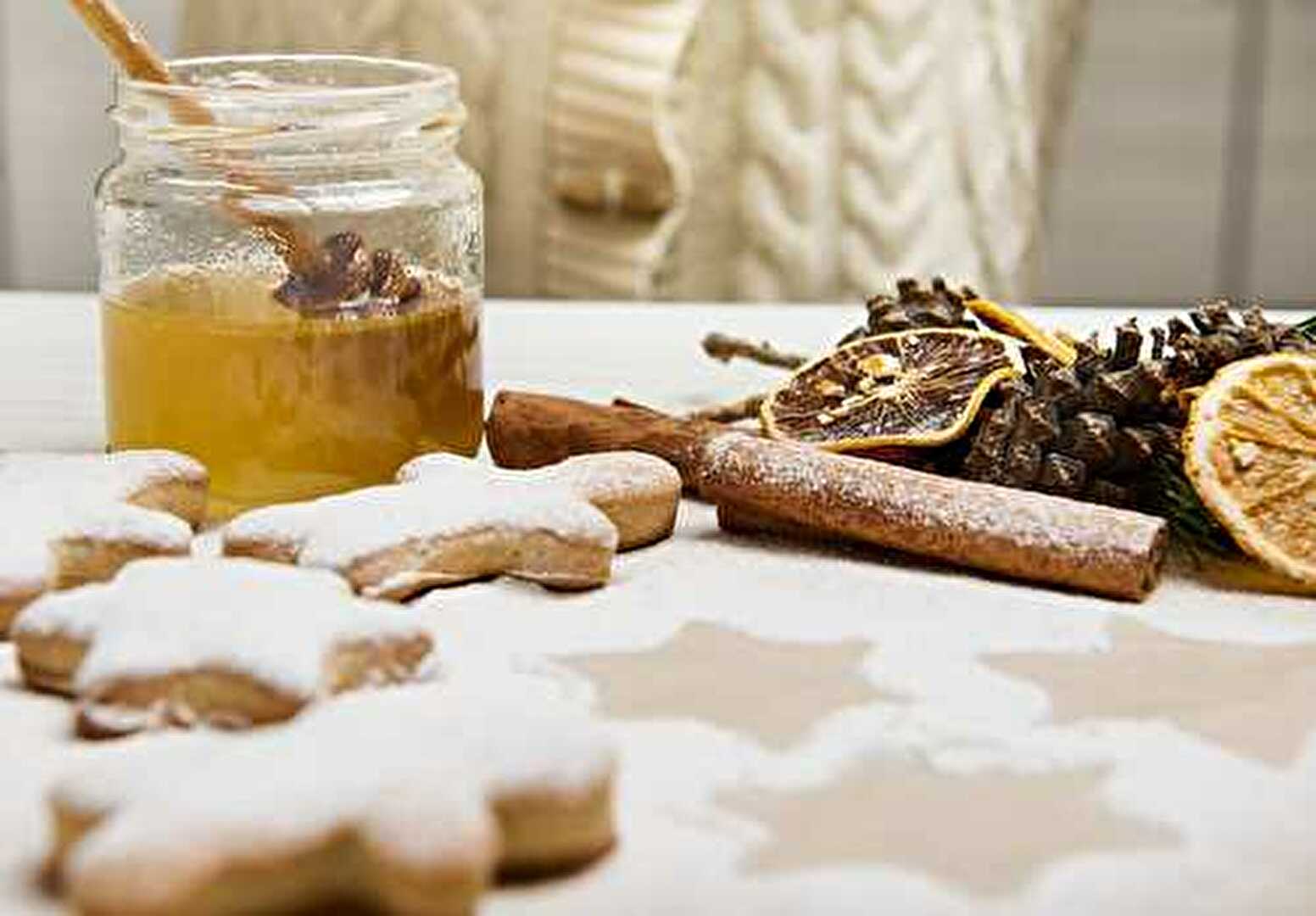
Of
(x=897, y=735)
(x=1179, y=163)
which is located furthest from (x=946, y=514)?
(x=1179, y=163)

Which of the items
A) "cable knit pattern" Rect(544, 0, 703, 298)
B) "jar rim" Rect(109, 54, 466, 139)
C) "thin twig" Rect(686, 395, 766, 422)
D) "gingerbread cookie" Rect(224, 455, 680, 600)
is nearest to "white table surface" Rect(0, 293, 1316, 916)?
"gingerbread cookie" Rect(224, 455, 680, 600)

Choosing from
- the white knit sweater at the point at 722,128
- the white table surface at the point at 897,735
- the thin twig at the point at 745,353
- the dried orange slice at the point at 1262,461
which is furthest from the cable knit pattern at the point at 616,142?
the dried orange slice at the point at 1262,461

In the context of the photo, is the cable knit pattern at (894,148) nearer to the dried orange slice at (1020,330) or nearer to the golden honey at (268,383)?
the dried orange slice at (1020,330)

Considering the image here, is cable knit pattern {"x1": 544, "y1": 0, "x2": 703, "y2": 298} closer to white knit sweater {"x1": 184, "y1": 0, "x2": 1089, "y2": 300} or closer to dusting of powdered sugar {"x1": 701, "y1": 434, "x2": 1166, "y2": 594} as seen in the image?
white knit sweater {"x1": 184, "y1": 0, "x2": 1089, "y2": 300}

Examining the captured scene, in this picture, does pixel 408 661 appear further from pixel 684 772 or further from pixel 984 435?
pixel 984 435

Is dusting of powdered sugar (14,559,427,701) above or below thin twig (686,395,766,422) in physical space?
above

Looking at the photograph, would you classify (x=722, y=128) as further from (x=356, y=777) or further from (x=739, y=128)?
(x=356, y=777)
